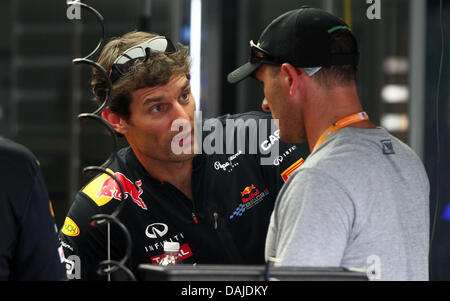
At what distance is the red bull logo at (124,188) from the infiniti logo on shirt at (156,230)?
73mm

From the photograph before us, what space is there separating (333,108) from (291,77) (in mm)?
124

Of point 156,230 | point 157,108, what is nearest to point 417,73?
point 157,108

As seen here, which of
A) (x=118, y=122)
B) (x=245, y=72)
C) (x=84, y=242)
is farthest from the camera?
(x=118, y=122)

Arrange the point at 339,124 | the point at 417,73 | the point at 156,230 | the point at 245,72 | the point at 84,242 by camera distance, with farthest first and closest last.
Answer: the point at 417,73, the point at 156,230, the point at 84,242, the point at 245,72, the point at 339,124

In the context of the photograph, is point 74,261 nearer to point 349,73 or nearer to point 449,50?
point 349,73

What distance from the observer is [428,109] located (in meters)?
3.33

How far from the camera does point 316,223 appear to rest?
1309 millimetres

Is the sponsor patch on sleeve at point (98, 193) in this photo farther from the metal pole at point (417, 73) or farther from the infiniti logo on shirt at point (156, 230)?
the metal pole at point (417, 73)

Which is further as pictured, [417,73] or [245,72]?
[417,73]

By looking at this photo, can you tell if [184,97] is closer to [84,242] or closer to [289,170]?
[289,170]

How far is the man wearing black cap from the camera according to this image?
1.32 meters

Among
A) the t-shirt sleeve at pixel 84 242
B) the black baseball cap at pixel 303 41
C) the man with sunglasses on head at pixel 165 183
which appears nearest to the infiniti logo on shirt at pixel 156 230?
the man with sunglasses on head at pixel 165 183
